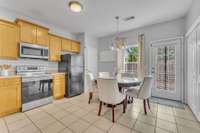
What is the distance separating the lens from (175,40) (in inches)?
134

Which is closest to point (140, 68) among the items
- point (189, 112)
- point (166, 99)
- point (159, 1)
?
point (166, 99)

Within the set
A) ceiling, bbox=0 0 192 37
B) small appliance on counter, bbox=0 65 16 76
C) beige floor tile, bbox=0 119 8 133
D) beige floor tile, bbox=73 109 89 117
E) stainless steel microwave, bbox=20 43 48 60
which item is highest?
ceiling, bbox=0 0 192 37

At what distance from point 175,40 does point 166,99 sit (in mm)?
2007

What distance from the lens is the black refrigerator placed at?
12.5ft

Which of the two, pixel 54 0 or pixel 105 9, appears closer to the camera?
pixel 54 0

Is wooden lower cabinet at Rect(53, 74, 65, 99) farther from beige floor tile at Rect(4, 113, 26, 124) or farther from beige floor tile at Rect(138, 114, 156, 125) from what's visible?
beige floor tile at Rect(138, 114, 156, 125)

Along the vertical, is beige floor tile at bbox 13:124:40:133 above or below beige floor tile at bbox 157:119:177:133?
above

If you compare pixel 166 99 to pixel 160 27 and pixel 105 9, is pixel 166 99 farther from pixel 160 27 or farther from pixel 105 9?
pixel 105 9

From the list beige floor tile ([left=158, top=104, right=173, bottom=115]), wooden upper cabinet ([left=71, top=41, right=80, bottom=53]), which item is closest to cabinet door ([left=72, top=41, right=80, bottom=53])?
wooden upper cabinet ([left=71, top=41, right=80, bottom=53])

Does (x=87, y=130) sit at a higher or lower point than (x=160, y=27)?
lower

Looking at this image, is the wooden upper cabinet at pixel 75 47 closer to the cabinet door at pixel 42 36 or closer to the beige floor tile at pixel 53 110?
the cabinet door at pixel 42 36

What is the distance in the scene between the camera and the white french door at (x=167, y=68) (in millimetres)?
3402

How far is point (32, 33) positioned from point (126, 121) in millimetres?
3386

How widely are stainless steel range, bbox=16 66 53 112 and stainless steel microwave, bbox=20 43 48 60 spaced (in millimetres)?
383
